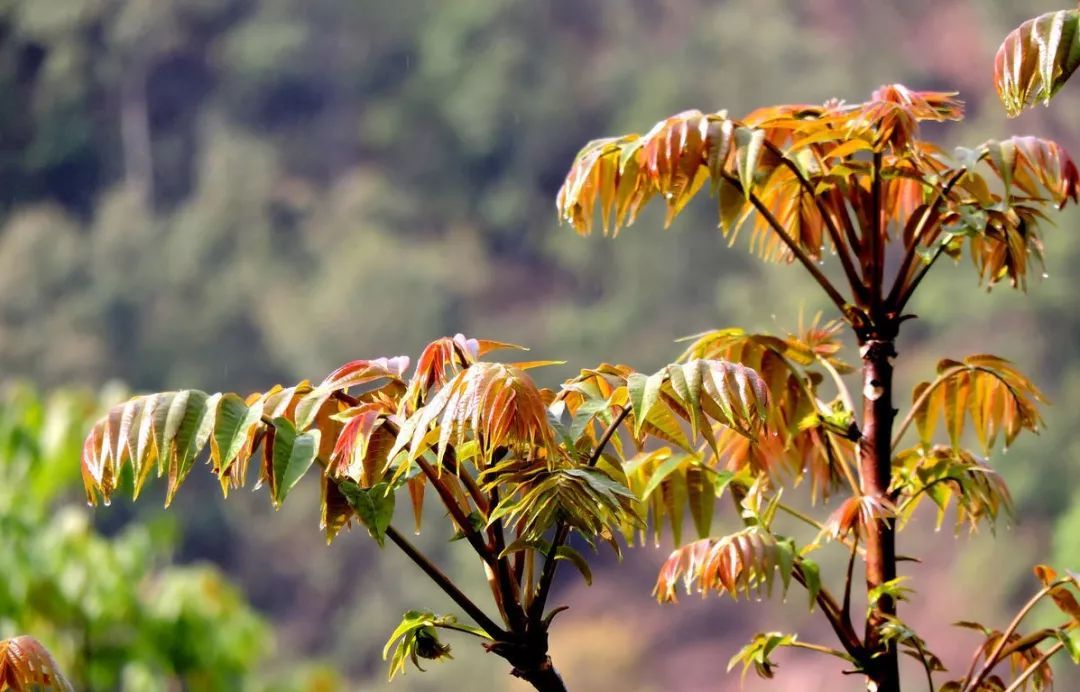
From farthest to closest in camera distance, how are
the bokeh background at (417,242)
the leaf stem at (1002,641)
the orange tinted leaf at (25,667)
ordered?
the bokeh background at (417,242) < the leaf stem at (1002,641) < the orange tinted leaf at (25,667)

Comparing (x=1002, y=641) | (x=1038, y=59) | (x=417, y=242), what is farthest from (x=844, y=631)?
(x=417, y=242)

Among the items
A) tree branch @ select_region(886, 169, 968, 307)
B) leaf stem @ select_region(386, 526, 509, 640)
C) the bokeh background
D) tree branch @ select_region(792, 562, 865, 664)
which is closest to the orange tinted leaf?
leaf stem @ select_region(386, 526, 509, 640)

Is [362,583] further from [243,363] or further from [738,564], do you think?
[738,564]

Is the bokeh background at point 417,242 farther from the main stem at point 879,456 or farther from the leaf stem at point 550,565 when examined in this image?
the leaf stem at point 550,565

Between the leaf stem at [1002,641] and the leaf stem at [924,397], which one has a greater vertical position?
the leaf stem at [924,397]

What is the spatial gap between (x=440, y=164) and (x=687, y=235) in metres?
3.66

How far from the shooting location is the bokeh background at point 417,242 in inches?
442

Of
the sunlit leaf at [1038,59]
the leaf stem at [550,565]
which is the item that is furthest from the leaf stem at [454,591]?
the sunlit leaf at [1038,59]

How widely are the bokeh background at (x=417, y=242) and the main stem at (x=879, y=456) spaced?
27.6ft

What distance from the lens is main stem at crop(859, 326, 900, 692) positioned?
937 mm

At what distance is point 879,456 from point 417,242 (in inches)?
537

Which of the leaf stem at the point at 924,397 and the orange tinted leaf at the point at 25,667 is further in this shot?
the leaf stem at the point at 924,397

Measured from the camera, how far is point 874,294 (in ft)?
3.11

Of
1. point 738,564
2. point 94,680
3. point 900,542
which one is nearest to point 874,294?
point 738,564
